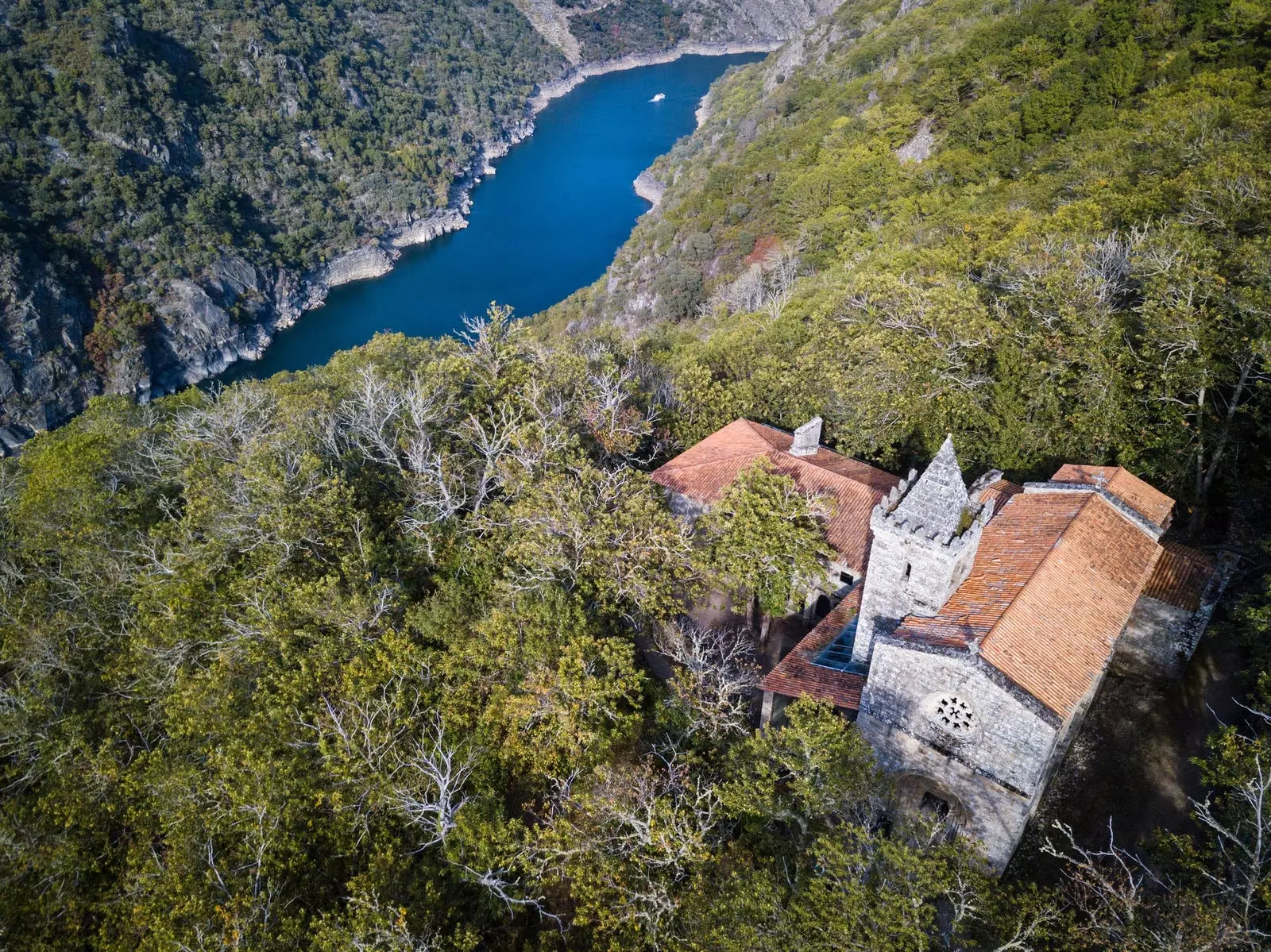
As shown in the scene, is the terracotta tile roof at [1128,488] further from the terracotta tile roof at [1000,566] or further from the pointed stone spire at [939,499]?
the pointed stone spire at [939,499]

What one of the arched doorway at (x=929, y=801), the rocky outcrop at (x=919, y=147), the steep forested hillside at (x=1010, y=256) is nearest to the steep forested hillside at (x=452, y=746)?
the arched doorway at (x=929, y=801)

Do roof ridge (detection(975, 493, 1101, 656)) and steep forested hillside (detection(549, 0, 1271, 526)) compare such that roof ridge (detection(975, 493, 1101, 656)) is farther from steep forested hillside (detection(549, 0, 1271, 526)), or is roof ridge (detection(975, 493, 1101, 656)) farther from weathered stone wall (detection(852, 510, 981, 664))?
steep forested hillside (detection(549, 0, 1271, 526))

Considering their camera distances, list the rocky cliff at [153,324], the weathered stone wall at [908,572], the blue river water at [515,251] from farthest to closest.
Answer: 1. the blue river water at [515,251]
2. the rocky cliff at [153,324]
3. the weathered stone wall at [908,572]

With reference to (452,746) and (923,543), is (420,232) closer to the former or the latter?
(452,746)

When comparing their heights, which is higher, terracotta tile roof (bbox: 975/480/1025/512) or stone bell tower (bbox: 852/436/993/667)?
stone bell tower (bbox: 852/436/993/667)

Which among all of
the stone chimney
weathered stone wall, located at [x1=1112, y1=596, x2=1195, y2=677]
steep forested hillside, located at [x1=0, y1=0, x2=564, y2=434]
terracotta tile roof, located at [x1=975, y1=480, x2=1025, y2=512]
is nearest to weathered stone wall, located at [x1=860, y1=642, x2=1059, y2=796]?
weathered stone wall, located at [x1=1112, y1=596, x2=1195, y2=677]

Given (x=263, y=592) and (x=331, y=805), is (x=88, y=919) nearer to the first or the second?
(x=331, y=805)

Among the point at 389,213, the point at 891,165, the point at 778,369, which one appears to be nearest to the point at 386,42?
the point at 389,213
